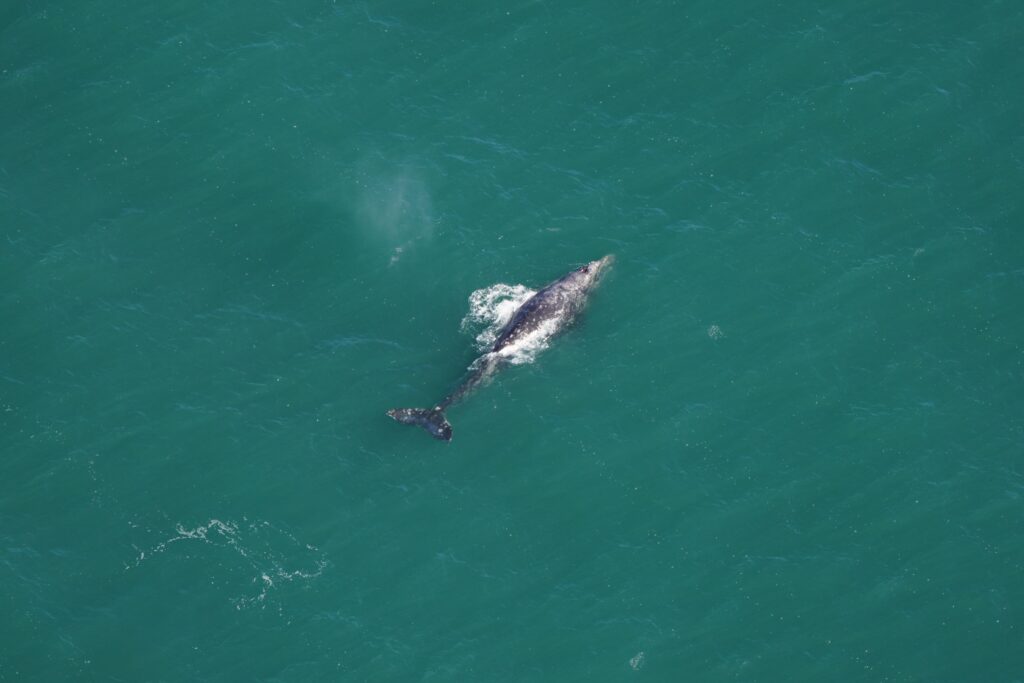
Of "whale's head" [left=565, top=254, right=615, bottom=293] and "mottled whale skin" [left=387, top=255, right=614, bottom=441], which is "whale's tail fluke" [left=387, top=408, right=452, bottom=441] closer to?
"mottled whale skin" [left=387, top=255, right=614, bottom=441]

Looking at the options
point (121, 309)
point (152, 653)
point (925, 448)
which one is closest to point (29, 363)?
point (121, 309)

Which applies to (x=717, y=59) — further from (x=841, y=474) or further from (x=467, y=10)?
(x=841, y=474)

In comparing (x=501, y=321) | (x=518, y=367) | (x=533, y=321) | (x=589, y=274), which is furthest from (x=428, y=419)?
(x=589, y=274)

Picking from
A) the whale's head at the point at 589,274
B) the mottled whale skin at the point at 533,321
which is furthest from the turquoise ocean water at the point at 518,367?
the mottled whale skin at the point at 533,321

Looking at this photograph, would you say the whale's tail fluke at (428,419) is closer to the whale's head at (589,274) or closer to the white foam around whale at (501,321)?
the white foam around whale at (501,321)

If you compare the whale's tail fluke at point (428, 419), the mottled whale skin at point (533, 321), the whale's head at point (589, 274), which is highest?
the whale's head at point (589, 274)

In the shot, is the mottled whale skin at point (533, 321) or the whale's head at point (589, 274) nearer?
the mottled whale skin at point (533, 321)

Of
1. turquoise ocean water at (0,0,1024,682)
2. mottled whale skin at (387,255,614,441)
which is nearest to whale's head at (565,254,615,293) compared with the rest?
mottled whale skin at (387,255,614,441)

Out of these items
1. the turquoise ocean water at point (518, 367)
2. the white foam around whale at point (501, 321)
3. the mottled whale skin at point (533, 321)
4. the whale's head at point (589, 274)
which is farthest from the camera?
the whale's head at point (589, 274)
